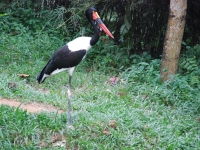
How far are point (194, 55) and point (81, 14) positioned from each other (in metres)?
2.48

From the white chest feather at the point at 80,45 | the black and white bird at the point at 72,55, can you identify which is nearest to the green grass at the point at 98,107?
the black and white bird at the point at 72,55

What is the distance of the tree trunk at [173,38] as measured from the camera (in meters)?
6.39

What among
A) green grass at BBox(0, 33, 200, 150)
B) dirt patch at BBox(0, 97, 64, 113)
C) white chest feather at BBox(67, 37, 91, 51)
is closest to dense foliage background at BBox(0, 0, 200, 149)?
green grass at BBox(0, 33, 200, 150)

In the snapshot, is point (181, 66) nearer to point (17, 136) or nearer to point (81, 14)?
point (81, 14)

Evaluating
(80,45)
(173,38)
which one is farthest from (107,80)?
(80,45)

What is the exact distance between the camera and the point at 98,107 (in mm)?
5723

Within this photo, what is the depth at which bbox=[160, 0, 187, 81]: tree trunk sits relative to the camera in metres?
6.39

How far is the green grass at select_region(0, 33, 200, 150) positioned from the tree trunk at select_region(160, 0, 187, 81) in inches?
7.4

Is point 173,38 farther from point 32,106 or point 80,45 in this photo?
point 32,106

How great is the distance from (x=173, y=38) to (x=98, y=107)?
1800 millimetres

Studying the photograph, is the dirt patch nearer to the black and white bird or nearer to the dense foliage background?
the dense foliage background

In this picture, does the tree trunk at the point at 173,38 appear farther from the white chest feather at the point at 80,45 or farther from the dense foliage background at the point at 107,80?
the white chest feather at the point at 80,45

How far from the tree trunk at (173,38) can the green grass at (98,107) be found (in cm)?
19

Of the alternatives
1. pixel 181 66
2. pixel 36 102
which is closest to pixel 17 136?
pixel 36 102
